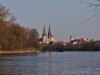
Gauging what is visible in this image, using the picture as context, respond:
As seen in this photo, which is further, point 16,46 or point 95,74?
point 16,46

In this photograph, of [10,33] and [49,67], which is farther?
[10,33]

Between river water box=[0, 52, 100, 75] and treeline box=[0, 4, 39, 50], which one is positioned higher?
treeline box=[0, 4, 39, 50]

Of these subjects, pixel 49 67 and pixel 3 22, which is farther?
pixel 3 22

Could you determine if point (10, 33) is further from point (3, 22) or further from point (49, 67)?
point (49, 67)

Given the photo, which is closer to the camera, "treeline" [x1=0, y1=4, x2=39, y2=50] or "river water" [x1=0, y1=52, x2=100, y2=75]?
"river water" [x1=0, y1=52, x2=100, y2=75]

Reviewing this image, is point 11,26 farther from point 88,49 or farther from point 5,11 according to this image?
point 88,49

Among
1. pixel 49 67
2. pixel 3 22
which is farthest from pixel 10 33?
pixel 49 67

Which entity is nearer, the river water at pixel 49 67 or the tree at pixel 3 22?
the river water at pixel 49 67

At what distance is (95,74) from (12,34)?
6620 cm

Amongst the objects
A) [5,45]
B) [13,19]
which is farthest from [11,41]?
[13,19]

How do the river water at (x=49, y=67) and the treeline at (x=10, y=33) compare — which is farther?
the treeline at (x=10, y=33)

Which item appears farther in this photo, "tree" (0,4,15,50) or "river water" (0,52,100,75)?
"tree" (0,4,15,50)

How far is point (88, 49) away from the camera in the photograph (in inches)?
5738

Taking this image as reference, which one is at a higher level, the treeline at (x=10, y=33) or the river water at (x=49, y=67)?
the treeline at (x=10, y=33)
